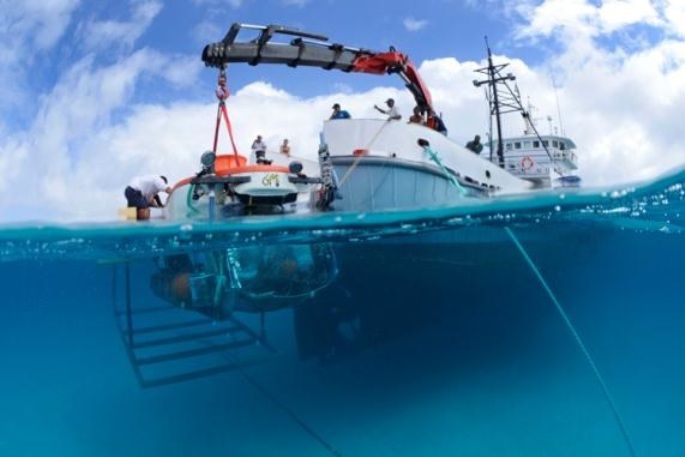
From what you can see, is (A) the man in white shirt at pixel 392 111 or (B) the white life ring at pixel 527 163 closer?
(A) the man in white shirt at pixel 392 111

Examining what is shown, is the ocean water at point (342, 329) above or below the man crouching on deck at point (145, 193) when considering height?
below

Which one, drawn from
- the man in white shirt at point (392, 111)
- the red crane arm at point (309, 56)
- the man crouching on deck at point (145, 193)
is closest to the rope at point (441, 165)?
the man in white shirt at point (392, 111)

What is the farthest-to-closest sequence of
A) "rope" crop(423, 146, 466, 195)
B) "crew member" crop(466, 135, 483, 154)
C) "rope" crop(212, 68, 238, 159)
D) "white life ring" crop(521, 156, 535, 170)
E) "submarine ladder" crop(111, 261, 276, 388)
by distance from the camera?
"white life ring" crop(521, 156, 535, 170) < "crew member" crop(466, 135, 483, 154) < "submarine ladder" crop(111, 261, 276, 388) < "rope" crop(423, 146, 466, 195) < "rope" crop(212, 68, 238, 159)

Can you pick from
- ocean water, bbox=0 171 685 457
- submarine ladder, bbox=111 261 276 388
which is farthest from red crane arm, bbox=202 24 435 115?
submarine ladder, bbox=111 261 276 388

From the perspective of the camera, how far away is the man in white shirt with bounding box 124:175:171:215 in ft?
28.8

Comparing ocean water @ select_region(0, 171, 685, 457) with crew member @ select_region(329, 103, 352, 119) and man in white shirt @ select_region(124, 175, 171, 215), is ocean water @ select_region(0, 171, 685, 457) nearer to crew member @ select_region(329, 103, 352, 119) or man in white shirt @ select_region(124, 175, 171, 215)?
man in white shirt @ select_region(124, 175, 171, 215)

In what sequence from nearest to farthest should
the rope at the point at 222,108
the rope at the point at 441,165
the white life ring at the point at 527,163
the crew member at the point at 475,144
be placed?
the rope at the point at 222,108 < the rope at the point at 441,165 < the crew member at the point at 475,144 < the white life ring at the point at 527,163

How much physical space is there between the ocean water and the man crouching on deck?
2.15 feet

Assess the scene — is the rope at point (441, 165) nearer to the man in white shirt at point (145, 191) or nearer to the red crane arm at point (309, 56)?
the red crane arm at point (309, 56)

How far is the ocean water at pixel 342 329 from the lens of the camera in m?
9.46

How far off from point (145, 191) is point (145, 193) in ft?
0.15

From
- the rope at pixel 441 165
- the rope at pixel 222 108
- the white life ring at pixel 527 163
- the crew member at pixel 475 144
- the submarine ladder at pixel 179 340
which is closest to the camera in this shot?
the rope at pixel 222 108

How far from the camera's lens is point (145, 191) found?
30.3 feet

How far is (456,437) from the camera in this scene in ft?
43.9
